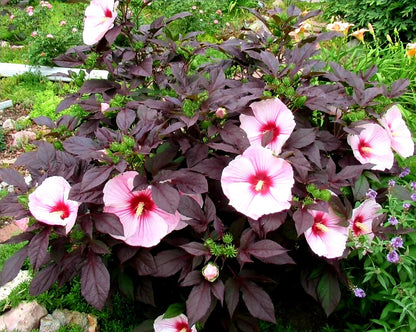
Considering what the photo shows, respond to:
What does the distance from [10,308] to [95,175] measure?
37.0 inches

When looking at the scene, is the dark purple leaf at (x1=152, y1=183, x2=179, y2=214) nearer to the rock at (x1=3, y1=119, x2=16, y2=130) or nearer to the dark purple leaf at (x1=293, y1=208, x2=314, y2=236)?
the dark purple leaf at (x1=293, y1=208, x2=314, y2=236)

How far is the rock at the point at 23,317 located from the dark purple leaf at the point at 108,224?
71 cm

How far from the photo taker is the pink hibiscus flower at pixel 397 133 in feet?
5.34

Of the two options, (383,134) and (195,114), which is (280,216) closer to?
(195,114)

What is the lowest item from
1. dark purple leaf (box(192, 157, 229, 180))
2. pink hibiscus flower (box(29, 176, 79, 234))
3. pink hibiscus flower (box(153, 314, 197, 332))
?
pink hibiscus flower (box(153, 314, 197, 332))

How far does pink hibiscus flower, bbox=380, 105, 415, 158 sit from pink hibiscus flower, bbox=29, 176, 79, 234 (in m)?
1.09

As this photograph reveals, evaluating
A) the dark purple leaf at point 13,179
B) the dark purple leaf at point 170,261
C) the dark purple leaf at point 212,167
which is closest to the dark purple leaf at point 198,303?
the dark purple leaf at point 170,261

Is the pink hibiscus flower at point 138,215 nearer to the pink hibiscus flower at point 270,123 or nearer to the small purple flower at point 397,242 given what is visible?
the pink hibiscus flower at point 270,123

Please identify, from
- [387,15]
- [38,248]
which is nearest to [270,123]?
[38,248]

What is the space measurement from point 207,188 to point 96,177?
0.31 metres

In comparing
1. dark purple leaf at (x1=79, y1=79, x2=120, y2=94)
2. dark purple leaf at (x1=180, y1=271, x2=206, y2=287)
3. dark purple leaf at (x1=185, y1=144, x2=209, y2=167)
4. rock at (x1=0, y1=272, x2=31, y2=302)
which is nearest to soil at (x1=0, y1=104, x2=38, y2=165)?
rock at (x1=0, y1=272, x2=31, y2=302)

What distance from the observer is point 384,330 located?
166 centimetres

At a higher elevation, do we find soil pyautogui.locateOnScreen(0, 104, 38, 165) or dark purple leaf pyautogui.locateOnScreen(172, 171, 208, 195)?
dark purple leaf pyautogui.locateOnScreen(172, 171, 208, 195)

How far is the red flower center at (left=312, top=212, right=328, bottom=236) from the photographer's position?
56.8 inches
